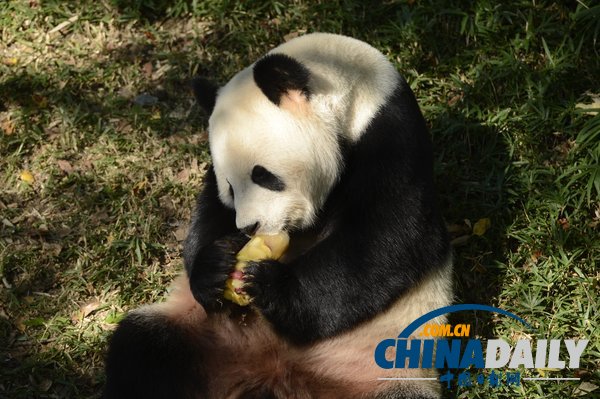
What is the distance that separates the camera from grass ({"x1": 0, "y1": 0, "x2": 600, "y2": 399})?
5.08 meters

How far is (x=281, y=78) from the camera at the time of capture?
3.98 meters

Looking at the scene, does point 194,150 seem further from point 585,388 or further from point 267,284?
point 585,388

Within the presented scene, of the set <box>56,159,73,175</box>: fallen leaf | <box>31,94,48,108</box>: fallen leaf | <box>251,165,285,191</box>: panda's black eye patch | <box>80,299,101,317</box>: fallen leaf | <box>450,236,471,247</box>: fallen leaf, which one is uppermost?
<box>251,165,285,191</box>: panda's black eye patch

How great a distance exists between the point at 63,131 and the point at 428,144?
10.9 ft

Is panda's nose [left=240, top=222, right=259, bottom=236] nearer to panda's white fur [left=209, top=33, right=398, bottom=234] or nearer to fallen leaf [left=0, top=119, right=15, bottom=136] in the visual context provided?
panda's white fur [left=209, top=33, right=398, bottom=234]

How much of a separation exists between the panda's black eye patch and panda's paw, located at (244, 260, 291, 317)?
15.9 inches

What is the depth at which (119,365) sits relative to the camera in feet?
13.8

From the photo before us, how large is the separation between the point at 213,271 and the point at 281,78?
1121 millimetres

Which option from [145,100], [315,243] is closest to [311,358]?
[315,243]

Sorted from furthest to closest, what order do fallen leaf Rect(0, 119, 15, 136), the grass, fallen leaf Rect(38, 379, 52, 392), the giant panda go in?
fallen leaf Rect(0, 119, 15, 136)
the grass
fallen leaf Rect(38, 379, 52, 392)
the giant panda

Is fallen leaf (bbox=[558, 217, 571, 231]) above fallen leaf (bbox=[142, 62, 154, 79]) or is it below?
above

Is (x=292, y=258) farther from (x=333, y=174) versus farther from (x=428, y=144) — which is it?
(x=428, y=144)

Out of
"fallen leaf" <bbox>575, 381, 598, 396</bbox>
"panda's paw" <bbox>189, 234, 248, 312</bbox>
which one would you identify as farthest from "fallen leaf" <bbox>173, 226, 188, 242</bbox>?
"fallen leaf" <bbox>575, 381, 598, 396</bbox>

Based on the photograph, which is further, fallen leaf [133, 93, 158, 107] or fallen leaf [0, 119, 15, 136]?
fallen leaf [133, 93, 158, 107]
